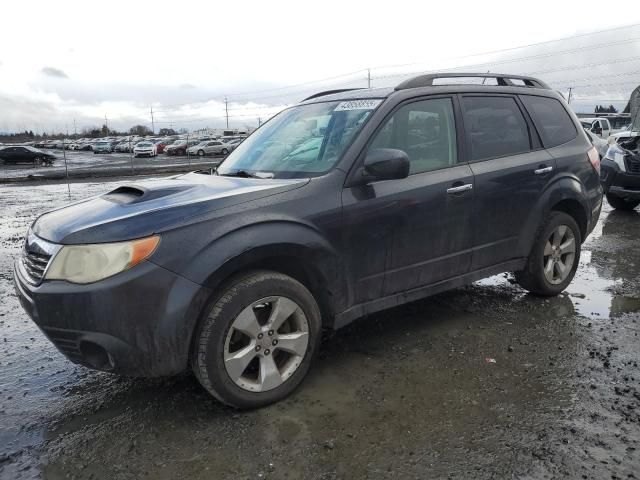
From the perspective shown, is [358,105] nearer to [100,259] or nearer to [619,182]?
[100,259]

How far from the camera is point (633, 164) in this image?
29.5ft

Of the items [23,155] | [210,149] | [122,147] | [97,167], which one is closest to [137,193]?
[97,167]

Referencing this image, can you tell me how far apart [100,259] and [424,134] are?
7.90 ft

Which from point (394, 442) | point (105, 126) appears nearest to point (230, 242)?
point (394, 442)

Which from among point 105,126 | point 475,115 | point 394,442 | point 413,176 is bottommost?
point 394,442

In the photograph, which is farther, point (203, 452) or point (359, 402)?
point (359, 402)

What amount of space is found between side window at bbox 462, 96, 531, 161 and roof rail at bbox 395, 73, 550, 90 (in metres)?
0.21

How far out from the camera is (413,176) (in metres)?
3.60

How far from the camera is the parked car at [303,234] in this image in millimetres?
2662

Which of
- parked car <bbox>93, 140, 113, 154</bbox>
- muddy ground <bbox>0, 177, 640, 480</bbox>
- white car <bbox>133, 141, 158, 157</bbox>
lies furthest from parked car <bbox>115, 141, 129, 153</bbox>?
muddy ground <bbox>0, 177, 640, 480</bbox>

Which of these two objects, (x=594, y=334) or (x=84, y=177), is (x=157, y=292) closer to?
(x=594, y=334)

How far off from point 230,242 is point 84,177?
21.2m

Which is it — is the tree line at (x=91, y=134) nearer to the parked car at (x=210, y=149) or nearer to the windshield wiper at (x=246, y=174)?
the parked car at (x=210, y=149)

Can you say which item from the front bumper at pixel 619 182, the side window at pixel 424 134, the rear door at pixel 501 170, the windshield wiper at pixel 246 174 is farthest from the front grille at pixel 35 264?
the front bumper at pixel 619 182
